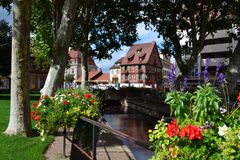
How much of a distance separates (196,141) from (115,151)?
272 inches

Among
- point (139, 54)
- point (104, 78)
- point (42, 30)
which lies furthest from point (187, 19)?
point (104, 78)

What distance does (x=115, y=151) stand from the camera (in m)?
9.99

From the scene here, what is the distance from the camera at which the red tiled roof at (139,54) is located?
130 metres

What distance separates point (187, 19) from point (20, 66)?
77.6 feet

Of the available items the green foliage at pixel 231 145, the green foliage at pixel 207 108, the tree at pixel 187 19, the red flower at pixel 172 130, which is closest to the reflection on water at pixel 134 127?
the tree at pixel 187 19

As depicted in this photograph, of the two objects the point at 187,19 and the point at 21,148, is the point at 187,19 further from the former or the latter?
the point at 21,148

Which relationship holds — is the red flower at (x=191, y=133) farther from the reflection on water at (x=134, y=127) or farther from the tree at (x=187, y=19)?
the tree at (x=187, y=19)

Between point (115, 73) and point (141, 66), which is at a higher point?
point (141, 66)

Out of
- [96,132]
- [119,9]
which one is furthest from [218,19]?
[96,132]

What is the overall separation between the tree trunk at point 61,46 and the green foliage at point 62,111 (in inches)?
146

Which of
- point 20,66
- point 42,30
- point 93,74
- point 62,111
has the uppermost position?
Result: point 93,74

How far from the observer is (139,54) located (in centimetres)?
13288

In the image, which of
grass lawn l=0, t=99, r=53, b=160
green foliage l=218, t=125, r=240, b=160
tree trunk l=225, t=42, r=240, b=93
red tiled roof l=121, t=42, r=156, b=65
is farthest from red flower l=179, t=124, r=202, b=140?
red tiled roof l=121, t=42, r=156, b=65

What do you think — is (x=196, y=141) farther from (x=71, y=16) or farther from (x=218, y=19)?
(x=218, y=19)
